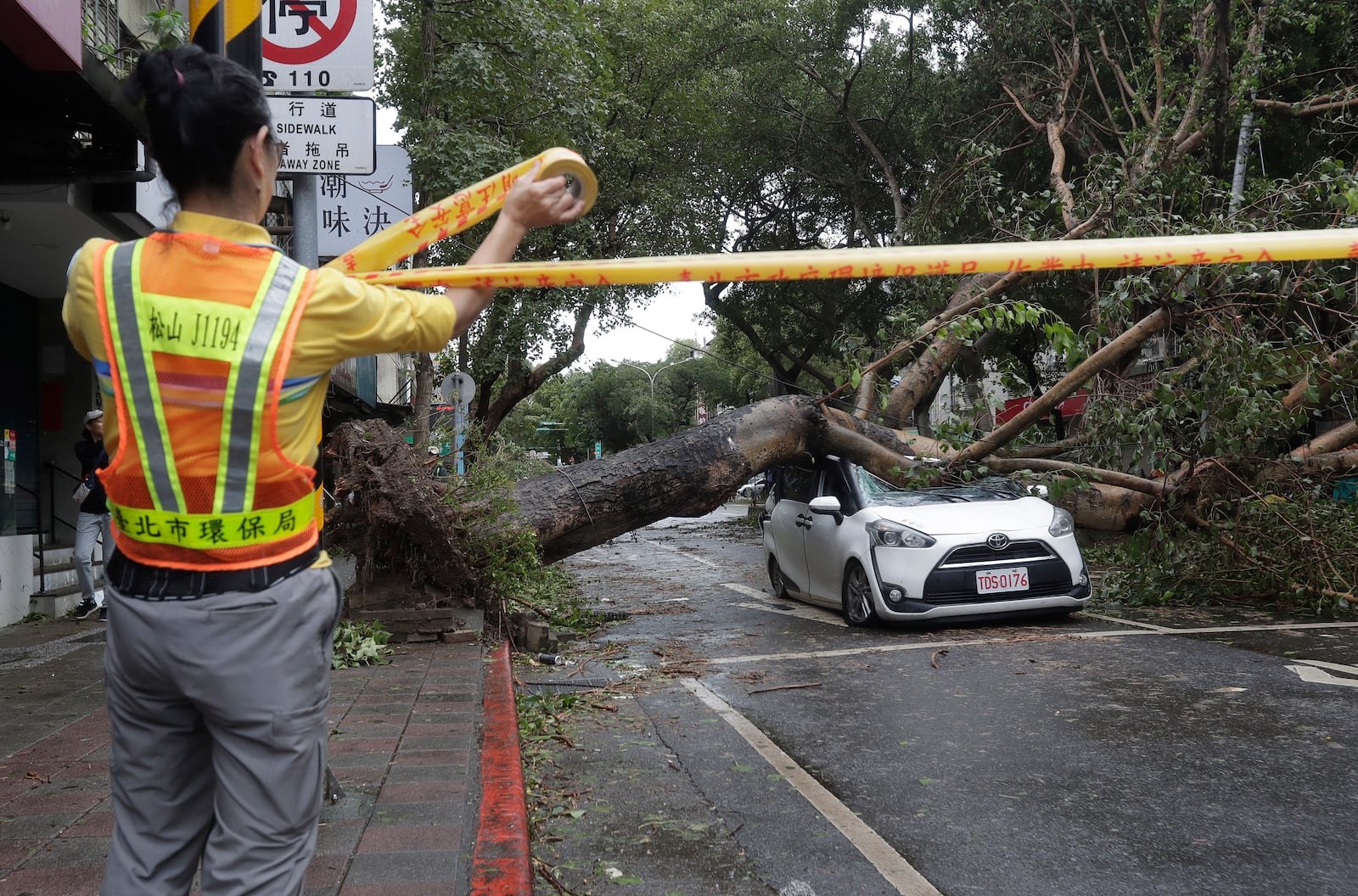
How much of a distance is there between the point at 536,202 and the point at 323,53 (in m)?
3.49

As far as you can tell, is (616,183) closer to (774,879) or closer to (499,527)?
(499,527)

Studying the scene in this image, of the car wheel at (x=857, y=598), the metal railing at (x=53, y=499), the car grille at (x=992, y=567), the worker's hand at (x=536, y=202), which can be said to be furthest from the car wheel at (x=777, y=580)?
the worker's hand at (x=536, y=202)

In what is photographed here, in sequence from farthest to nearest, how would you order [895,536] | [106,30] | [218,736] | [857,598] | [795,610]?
[795,610] < [106,30] < [857,598] < [895,536] < [218,736]

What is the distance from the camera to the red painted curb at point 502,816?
3248 mm

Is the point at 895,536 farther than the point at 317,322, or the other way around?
the point at 895,536

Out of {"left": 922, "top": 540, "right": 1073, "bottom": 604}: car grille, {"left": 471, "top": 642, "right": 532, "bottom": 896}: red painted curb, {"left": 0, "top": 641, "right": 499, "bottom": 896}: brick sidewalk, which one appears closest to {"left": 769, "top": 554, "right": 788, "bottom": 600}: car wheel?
{"left": 922, "top": 540, "right": 1073, "bottom": 604}: car grille

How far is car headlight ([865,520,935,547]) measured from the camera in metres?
8.63

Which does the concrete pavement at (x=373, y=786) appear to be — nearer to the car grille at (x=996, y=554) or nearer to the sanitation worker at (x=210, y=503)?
the sanitation worker at (x=210, y=503)

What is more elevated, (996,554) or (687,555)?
(996,554)

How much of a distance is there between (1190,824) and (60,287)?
12309mm

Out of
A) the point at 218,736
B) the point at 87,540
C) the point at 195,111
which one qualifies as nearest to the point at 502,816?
the point at 218,736

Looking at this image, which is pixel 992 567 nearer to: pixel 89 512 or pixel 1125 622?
pixel 1125 622

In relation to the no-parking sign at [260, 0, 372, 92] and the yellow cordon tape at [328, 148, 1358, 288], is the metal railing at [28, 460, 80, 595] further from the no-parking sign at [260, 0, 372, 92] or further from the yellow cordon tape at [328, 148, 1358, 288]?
the yellow cordon tape at [328, 148, 1358, 288]

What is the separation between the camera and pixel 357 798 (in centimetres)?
396
